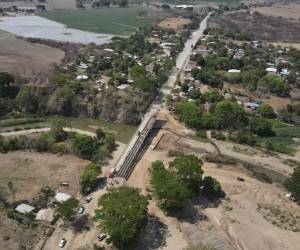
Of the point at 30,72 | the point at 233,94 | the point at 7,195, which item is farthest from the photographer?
the point at 30,72

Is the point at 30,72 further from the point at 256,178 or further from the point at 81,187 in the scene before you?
the point at 256,178

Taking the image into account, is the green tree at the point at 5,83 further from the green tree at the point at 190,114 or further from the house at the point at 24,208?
the house at the point at 24,208

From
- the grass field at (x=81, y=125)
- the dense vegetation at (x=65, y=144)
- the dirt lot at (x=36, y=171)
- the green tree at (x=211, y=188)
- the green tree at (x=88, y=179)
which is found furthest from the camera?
the grass field at (x=81, y=125)

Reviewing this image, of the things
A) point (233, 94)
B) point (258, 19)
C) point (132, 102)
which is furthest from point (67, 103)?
point (258, 19)

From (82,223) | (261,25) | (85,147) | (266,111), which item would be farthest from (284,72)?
(261,25)

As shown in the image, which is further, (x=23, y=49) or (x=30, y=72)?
(x=23, y=49)

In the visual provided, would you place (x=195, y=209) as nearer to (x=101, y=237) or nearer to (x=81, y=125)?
(x=101, y=237)

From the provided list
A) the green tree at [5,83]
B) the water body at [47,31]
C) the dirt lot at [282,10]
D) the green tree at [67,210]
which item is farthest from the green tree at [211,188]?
the dirt lot at [282,10]

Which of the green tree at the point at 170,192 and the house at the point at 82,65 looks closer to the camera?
the green tree at the point at 170,192
